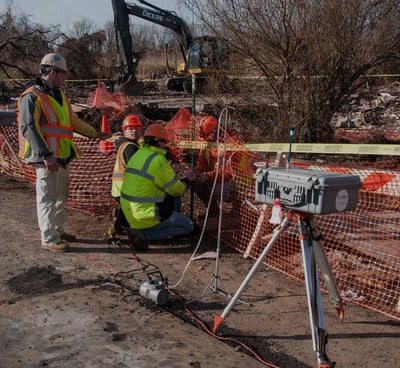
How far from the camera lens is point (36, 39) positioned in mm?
24359

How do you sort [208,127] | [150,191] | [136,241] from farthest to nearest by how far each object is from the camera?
[208,127], [136,241], [150,191]

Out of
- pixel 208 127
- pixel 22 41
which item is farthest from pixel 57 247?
pixel 22 41

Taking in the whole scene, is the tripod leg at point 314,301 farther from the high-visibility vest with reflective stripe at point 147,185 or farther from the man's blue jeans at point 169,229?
the man's blue jeans at point 169,229

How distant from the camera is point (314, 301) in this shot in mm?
3189

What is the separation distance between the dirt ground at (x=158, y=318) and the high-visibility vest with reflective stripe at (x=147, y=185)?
0.42 meters

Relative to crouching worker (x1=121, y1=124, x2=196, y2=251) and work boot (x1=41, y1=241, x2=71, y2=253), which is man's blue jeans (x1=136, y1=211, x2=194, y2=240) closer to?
crouching worker (x1=121, y1=124, x2=196, y2=251)

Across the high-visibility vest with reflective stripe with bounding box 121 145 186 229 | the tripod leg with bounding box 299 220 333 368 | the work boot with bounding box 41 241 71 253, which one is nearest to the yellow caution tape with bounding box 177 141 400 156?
the high-visibility vest with reflective stripe with bounding box 121 145 186 229

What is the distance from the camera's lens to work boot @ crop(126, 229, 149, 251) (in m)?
5.62

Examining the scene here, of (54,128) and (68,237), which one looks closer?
(54,128)

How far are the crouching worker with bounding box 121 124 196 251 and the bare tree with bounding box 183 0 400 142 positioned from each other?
4226mm

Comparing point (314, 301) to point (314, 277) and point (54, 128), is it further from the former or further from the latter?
point (54, 128)

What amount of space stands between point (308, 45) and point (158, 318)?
6.35 m

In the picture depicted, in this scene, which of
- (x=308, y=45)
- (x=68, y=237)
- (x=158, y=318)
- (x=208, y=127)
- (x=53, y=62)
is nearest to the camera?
(x=158, y=318)

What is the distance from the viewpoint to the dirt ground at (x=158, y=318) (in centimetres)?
336
